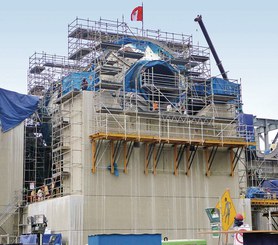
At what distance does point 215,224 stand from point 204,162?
55.7ft

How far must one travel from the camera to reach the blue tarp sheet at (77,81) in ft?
150

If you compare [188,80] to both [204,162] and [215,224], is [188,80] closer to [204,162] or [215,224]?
[204,162]

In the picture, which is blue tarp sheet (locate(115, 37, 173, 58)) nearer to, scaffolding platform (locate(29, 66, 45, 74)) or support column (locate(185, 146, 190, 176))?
support column (locate(185, 146, 190, 176))

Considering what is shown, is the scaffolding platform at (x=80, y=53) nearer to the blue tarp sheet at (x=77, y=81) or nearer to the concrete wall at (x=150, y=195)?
the blue tarp sheet at (x=77, y=81)

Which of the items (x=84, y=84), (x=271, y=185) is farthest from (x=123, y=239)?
(x=271, y=185)

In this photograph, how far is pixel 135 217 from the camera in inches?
1710

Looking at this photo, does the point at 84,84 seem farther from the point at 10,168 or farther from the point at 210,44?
the point at 210,44

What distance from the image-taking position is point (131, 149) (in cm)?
4412

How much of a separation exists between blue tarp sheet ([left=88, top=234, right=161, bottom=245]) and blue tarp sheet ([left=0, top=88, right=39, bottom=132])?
23128 millimetres

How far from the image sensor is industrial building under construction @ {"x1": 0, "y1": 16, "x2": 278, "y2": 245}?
42875mm

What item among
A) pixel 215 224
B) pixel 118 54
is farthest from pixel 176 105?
pixel 215 224

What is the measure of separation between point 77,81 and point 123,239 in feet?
71.4

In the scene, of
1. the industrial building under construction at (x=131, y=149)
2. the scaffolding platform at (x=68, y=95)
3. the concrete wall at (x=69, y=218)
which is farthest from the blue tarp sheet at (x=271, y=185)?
the concrete wall at (x=69, y=218)

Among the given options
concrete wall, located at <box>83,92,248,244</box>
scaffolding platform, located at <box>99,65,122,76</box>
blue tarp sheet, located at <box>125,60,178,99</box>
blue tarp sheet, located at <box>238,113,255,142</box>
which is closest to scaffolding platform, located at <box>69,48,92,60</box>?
blue tarp sheet, located at <box>125,60,178,99</box>
